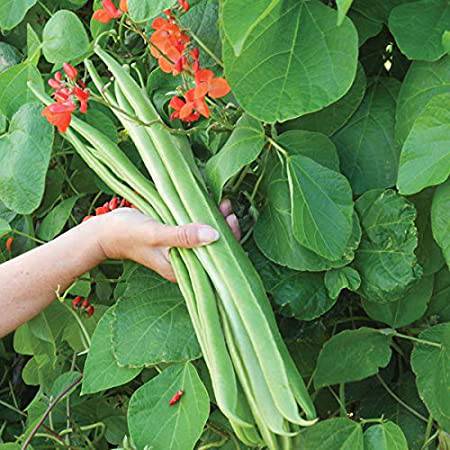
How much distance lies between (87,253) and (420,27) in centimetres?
41

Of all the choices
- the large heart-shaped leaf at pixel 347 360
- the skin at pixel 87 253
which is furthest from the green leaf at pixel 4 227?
the large heart-shaped leaf at pixel 347 360

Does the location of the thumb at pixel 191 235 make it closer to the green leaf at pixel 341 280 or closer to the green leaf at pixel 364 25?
the green leaf at pixel 341 280

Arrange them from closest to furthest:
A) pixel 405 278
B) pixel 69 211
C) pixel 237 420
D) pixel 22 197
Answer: pixel 237 420 < pixel 405 278 < pixel 22 197 < pixel 69 211

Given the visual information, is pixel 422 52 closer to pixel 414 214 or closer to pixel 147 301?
pixel 414 214

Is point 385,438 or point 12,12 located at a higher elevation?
point 12,12

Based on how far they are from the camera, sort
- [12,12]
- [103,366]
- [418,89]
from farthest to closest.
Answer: [12,12]
[103,366]
[418,89]

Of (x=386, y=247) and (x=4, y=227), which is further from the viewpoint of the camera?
(x=4, y=227)

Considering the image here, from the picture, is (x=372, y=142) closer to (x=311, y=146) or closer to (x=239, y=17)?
(x=311, y=146)

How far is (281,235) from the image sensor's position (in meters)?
0.79

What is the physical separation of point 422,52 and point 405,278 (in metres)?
0.19

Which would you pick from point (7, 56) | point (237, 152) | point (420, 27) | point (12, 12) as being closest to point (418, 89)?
point (420, 27)

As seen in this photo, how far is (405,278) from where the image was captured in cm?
75

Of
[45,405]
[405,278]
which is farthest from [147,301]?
[45,405]

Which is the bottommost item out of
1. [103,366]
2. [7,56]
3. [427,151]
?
[103,366]
